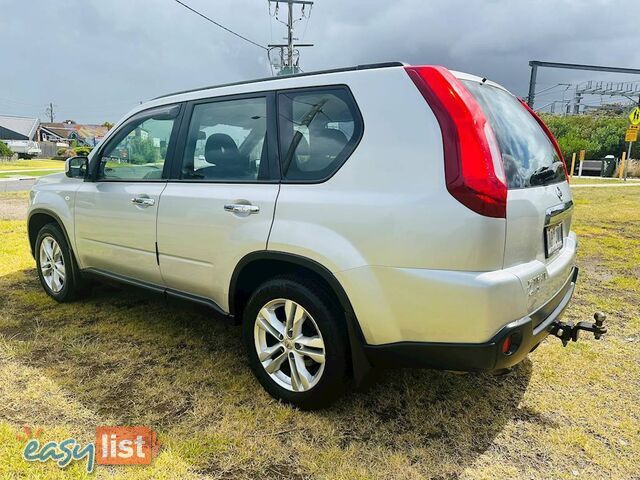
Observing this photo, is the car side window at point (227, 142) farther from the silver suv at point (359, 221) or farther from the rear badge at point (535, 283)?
the rear badge at point (535, 283)

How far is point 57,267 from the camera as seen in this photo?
173 inches

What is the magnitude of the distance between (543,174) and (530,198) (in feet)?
1.10

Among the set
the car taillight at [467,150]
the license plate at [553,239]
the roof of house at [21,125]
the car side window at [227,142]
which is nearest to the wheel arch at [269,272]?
the car side window at [227,142]

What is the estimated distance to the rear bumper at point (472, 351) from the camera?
6.86ft

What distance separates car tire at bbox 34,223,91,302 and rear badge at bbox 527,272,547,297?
3.70m

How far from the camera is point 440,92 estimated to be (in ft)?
6.98

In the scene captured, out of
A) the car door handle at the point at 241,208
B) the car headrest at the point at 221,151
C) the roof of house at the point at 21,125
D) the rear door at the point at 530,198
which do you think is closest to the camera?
the rear door at the point at 530,198

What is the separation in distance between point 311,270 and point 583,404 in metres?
1.80

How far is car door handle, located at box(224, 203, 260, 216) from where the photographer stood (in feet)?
8.73

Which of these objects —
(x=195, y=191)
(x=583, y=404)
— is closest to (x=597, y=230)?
(x=583, y=404)

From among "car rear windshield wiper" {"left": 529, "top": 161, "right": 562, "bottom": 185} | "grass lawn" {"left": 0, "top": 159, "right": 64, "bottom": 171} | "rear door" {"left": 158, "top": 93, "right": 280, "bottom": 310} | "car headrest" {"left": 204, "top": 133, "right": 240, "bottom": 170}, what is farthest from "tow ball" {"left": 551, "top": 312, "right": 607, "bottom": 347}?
"grass lawn" {"left": 0, "top": 159, "right": 64, "bottom": 171}

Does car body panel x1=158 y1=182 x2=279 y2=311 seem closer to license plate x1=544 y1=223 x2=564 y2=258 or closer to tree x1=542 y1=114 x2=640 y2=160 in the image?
license plate x1=544 y1=223 x2=564 y2=258

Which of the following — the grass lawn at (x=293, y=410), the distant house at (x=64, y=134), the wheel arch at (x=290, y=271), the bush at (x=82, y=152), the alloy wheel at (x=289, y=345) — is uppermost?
the distant house at (x=64, y=134)

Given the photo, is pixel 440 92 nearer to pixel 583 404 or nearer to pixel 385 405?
pixel 385 405
